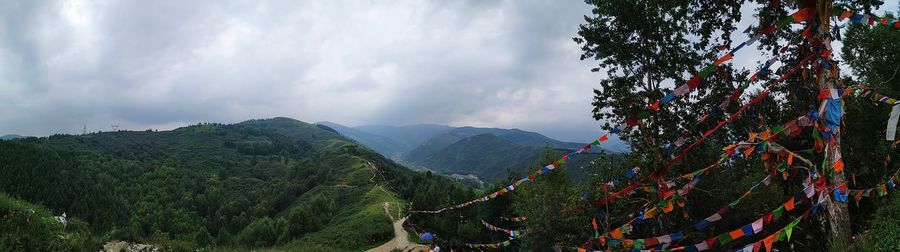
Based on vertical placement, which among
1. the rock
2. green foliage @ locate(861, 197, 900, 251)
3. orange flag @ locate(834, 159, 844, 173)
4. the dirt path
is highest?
orange flag @ locate(834, 159, 844, 173)

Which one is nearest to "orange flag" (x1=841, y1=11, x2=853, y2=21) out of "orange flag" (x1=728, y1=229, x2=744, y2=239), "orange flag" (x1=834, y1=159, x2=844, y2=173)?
"orange flag" (x1=834, y1=159, x2=844, y2=173)

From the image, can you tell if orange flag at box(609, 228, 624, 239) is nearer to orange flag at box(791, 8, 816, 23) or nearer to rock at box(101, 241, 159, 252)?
orange flag at box(791, 8, 816, 23)

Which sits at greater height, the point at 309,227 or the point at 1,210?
the point at 1,210

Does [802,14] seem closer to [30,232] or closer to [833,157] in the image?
[833,157]

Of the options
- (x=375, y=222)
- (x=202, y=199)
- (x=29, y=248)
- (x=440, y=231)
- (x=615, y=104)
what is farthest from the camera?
(x=202, y=199)

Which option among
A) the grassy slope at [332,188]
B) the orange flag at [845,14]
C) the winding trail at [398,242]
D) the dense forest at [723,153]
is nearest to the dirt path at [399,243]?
the winding trail at [398,242]

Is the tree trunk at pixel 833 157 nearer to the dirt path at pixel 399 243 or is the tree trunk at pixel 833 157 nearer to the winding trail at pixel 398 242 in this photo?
the winding trail at pixel 398 242

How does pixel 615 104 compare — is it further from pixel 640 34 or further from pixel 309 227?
pixel 309 227

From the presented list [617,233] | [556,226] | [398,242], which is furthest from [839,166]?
[398,242]

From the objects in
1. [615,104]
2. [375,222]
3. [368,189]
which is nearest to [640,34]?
[615,104]
